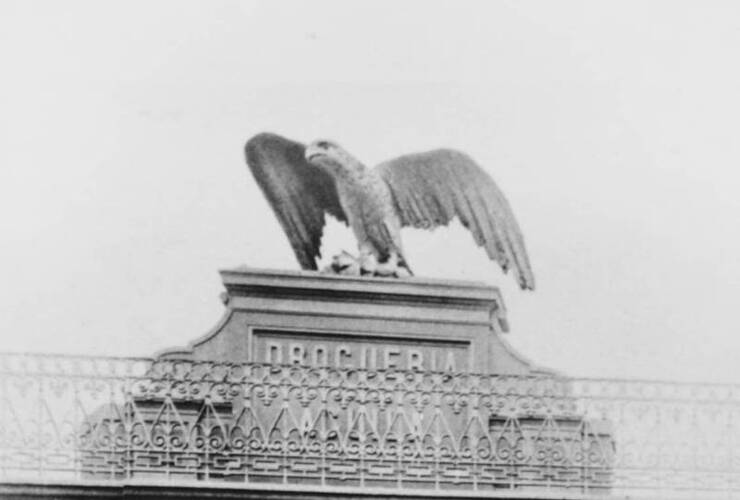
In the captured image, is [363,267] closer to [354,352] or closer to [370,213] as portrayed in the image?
[370,213]

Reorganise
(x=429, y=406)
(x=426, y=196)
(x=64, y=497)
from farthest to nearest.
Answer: (x=426, y=196)
(x=429, y=406)
(x=64, y=497)

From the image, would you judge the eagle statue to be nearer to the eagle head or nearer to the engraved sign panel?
the eagle head

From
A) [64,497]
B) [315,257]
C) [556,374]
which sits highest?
[315,257]

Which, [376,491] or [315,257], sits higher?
[315,257]

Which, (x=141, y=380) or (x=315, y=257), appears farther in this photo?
(x=315, y=257)

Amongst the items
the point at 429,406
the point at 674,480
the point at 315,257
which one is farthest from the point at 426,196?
the point at 674,480

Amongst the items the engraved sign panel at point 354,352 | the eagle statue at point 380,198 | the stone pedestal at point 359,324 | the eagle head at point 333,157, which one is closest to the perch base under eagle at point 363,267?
the eagle statue at point 380,198

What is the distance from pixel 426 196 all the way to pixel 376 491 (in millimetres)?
3617

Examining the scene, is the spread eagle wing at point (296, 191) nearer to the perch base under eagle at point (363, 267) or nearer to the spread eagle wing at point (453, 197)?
the spread eagle wing at point (453, 197)

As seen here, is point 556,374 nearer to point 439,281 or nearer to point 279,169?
point 439,281

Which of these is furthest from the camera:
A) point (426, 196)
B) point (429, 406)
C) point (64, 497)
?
point (426, 196)

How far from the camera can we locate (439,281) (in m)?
19.1

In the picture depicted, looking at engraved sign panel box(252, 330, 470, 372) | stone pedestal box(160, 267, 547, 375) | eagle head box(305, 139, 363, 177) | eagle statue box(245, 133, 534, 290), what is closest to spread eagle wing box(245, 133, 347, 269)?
eagle statue box(245, 133, 534, 290)

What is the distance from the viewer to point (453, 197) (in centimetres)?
2020
